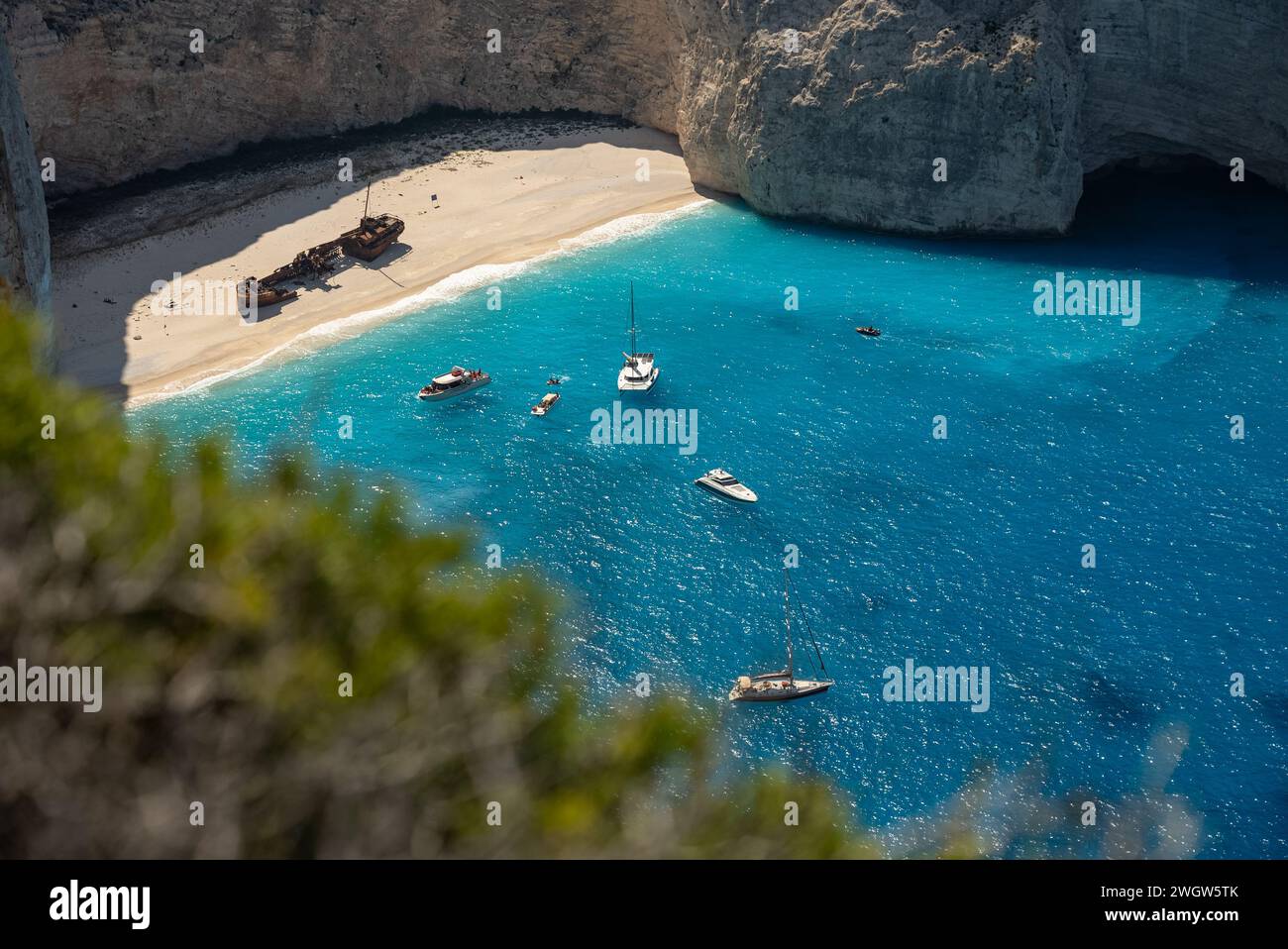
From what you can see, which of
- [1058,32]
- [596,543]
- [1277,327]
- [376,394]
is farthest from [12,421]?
[1058,32]

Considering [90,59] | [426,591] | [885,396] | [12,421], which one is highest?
[90,59]

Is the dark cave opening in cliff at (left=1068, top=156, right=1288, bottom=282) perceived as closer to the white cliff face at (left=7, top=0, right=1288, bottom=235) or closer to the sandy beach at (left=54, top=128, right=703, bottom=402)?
the white cliff face at (left=7, top=0, right=1288, bottom=235)

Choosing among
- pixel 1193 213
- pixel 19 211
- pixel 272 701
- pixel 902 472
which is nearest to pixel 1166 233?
pixel 1193 213

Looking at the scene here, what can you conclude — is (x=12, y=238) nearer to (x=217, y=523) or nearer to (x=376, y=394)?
(x=376, y=394)

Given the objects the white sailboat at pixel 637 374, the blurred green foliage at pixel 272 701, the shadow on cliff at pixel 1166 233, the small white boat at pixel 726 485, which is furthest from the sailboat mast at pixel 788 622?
the shadow on cliff at pixel 1166 233

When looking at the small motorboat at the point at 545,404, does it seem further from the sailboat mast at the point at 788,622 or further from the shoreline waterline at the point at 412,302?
the sailboat mast at the point at 788,622

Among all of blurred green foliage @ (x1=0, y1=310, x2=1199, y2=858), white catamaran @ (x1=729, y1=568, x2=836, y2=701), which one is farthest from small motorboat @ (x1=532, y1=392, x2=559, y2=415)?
blurred green foliage @ (x1=0, y1=310, x2=1199, y2=858)
